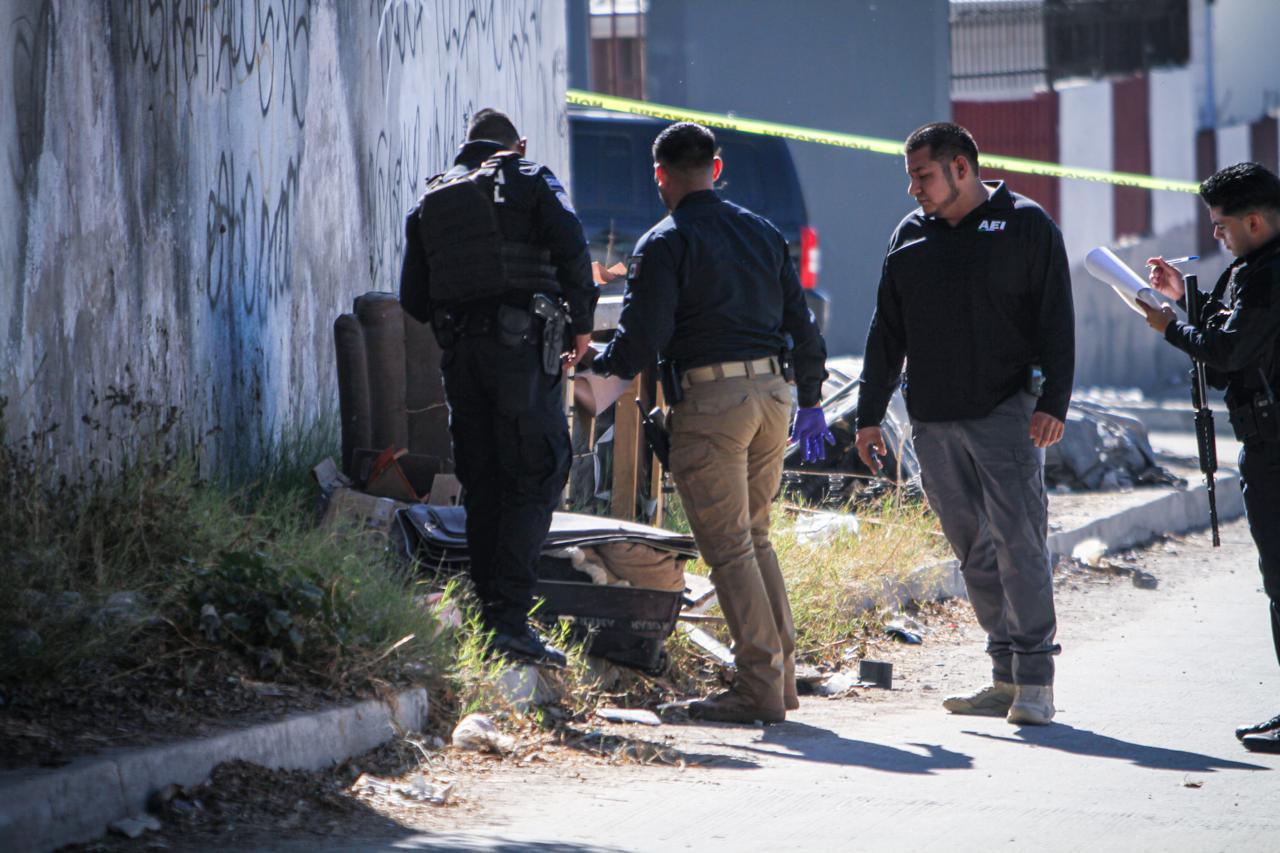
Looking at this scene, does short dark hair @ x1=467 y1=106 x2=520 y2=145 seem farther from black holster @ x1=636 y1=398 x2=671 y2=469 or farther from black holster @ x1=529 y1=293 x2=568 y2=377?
black holster @ x1=636 y1=398 x2=671 y2=469

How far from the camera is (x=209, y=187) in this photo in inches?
279

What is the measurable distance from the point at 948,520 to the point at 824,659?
1.25 m

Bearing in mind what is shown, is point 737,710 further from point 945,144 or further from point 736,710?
point 945,144

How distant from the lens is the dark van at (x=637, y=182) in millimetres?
12789

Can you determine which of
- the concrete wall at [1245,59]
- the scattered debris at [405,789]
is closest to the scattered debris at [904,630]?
the scattered debris at [405,789]

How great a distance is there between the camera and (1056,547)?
9773 millimetres

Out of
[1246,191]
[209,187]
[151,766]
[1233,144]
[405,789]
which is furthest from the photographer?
[1233,144]

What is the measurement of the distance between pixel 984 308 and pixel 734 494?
104 cm

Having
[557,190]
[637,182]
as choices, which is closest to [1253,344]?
[557,190]

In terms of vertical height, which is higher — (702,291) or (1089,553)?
(702,291)

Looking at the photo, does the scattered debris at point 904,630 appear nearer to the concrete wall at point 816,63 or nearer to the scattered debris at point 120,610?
the scattered debris at point 120,610

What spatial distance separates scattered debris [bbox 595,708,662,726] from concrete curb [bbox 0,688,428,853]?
0.80m

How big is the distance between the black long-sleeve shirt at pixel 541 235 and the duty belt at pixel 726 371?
0.41 m

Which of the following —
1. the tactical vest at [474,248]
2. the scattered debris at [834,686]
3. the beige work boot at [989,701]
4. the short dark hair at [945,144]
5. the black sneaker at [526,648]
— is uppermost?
the short dark hair at [945,144]
